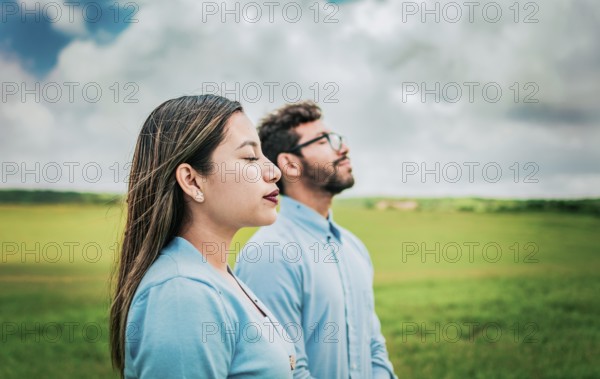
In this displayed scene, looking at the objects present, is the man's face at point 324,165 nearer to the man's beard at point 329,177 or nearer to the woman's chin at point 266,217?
the man's beard at point 329,177

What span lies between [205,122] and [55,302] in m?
8.20

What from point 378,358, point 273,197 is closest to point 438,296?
point 378,358

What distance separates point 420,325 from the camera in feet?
25.6

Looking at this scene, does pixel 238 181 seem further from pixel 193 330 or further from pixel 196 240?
pixel 193 330

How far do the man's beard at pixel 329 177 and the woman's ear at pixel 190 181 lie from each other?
1355 millimetres

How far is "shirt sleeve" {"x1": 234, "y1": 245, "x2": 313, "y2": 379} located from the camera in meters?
2.44

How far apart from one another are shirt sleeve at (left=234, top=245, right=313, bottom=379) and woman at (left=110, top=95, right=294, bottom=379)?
0.66m

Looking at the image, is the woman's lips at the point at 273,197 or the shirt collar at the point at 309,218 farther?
the shirt collar at the point at 309,218

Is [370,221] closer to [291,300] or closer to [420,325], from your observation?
[420,325]

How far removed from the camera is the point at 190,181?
65.3 inches

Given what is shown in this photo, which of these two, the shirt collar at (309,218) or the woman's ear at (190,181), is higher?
the woman's ear at (190,181)

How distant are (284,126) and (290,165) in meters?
0.25

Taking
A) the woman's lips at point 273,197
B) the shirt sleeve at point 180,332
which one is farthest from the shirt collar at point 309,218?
the shirt sleeve at point 180,332

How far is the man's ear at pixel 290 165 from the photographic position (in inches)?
120
